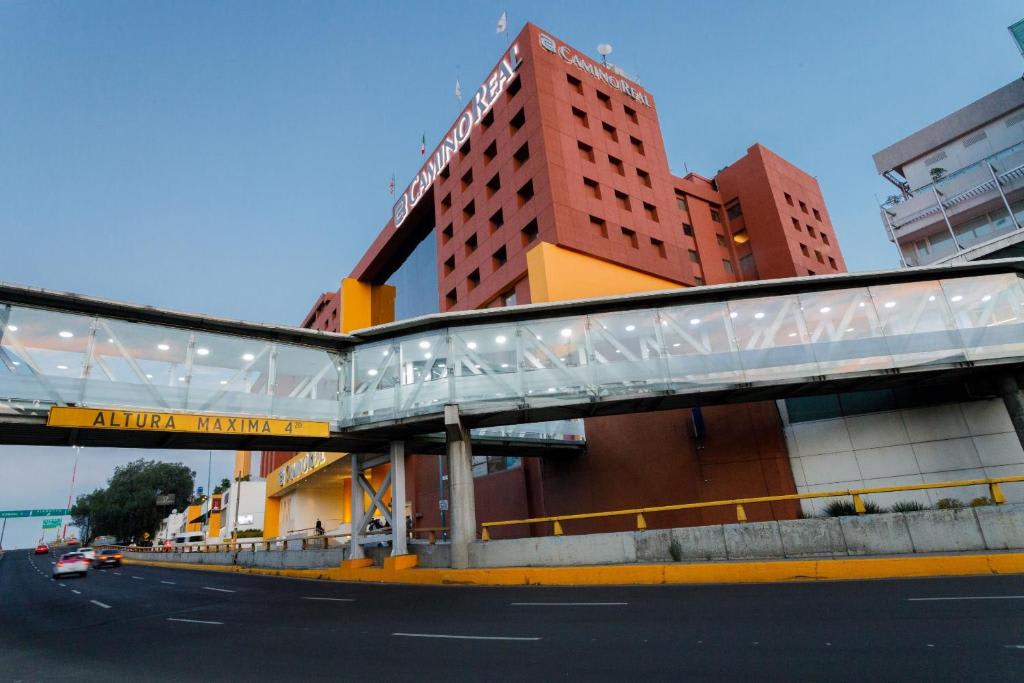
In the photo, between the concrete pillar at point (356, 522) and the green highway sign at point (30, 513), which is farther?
the green highway sign at point (30, 513)

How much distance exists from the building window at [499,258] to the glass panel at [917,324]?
2081 cm

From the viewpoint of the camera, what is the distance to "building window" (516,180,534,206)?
109 feet

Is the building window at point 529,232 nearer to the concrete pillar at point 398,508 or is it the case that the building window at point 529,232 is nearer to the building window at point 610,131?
the building window at point 610,131

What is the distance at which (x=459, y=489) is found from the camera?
18141mm

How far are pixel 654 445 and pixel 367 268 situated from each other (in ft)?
120

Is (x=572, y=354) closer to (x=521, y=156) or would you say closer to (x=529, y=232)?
(x=529, y=232)

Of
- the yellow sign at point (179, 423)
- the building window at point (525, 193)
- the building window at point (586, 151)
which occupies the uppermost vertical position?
the building window at point (586, 151)

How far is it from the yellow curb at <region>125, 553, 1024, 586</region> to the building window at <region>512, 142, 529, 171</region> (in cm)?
2587

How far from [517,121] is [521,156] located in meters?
2.83

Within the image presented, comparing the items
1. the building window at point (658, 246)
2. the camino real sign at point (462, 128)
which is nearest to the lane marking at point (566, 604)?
the building window at point (658, 246)

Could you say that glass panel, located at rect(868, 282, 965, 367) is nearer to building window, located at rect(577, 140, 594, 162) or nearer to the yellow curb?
the yellow curb

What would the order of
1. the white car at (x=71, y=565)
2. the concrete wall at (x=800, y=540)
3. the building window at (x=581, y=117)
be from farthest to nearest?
the building window at (x=581, y=117) → the white car at (x=71, y=565) → the concrete wall at (x=800, y=540)

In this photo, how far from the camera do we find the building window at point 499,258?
34.4 m

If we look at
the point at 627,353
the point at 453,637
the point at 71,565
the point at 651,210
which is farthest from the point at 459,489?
the point at 71,565
